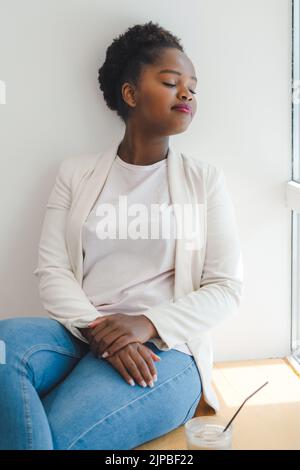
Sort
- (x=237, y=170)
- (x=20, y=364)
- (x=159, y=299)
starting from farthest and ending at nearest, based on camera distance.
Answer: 1. (x=237, y=170)
2. (x=159, y=299)
3. (x=20, y=364)

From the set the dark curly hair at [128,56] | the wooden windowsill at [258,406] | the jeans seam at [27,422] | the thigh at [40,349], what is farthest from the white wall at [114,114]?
the jeans seam at [27,422]

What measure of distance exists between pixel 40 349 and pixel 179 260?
1.26 ft

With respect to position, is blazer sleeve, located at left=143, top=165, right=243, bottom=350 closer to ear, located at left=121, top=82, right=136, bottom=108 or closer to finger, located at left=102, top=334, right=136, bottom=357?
finger, located at left=102, top=334, right=136, bottom=357

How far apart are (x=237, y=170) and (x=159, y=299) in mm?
491

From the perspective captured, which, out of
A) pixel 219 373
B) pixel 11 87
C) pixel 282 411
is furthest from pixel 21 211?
pixel 282 411

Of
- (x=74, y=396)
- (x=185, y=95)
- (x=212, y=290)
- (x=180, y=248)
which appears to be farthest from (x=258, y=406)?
(x=185, y=95)

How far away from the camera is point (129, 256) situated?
5.39 ft

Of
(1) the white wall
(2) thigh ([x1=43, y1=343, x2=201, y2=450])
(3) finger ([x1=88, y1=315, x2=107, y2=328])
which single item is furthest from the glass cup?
(1) the white wall

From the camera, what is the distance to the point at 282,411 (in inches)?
67.2

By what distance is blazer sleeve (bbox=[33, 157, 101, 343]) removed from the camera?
5.19 ft

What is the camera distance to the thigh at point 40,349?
1.41m

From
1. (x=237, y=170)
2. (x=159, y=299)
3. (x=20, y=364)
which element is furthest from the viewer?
(x=237, y=170)

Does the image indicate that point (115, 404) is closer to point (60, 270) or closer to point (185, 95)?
point (60, 270)

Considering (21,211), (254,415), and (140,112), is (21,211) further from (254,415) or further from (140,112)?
(254,415)
